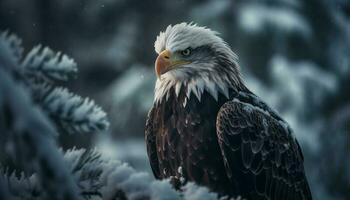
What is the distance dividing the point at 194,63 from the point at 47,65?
315 cm

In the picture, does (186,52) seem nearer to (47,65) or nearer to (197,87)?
(197,87)

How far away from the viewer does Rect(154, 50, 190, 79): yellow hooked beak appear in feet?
16.1

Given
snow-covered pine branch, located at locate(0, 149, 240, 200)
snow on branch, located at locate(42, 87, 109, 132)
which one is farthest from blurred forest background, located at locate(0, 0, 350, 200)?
snow on branch, located at locate(42, 87, 109, 132)

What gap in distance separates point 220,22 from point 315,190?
456cm

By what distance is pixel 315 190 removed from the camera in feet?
43.6

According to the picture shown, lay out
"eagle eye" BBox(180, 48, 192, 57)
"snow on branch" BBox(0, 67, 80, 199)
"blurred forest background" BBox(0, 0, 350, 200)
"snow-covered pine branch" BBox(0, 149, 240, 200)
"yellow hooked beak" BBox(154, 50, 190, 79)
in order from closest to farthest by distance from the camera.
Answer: "snow on branch" BBox(0, 67, 80, 199), "snow-covered pine branch" BBox(0, 149, 240, 200), "yellow hooked beak" BBox(154, 50, 190, 79), "eagle eye" BBox(180, 48, 192, 57), "blurred forest background" BBox(0, 0, 350, 200)

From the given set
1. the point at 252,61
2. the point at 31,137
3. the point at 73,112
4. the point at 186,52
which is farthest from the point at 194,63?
the point at 252,61

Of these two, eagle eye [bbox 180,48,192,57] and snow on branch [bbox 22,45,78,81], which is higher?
eagle eye [bbox 180,48,192,57]

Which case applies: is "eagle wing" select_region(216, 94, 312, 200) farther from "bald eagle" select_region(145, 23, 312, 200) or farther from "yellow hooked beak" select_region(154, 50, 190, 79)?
"yellow hooked beak" select_region(154, 50, 190, 79)

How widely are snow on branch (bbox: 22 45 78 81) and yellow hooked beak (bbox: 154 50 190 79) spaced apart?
280 centimetres

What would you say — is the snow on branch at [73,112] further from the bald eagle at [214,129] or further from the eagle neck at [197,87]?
the eagle neck at [197,87]

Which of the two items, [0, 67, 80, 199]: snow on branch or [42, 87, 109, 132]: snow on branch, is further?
[42, 87, 109, 132]: snow on branch

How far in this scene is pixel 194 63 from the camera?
17.0 ft

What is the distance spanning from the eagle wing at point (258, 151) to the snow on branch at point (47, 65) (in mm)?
2586
